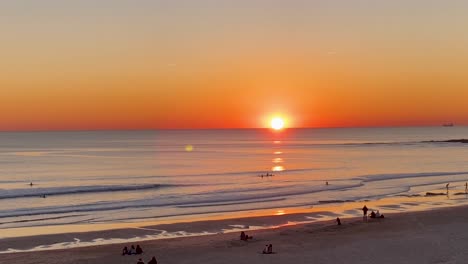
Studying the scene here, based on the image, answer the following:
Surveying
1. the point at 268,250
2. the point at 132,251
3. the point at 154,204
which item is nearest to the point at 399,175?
the point at 154,204

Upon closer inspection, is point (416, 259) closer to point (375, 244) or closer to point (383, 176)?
point (375, 244)

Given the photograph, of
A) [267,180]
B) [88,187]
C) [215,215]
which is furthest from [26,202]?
[267,180]

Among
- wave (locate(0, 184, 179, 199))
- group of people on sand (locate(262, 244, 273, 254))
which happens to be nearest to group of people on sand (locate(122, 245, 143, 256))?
group of people on sand (locate(262, 244, 273, 254))

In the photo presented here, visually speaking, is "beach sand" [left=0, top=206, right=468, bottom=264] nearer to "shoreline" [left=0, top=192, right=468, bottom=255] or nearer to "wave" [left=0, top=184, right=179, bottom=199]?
"shoreline" [left=0, top=192, right=468, bottom=255]

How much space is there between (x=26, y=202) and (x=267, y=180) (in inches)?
1151

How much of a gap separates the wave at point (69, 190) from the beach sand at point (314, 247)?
2903 cm

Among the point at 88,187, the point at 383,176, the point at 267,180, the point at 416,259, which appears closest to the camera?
the point at 416,259

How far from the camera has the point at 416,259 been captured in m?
22.9

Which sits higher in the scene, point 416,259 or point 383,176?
point 383,176

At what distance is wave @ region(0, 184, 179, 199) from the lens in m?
52.9

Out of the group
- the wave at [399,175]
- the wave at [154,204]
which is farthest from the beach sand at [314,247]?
the wave at [399,175]

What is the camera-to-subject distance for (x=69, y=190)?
184 feet

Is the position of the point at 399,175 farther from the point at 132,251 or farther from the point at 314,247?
the point at 132,251

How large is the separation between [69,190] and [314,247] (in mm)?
36981
